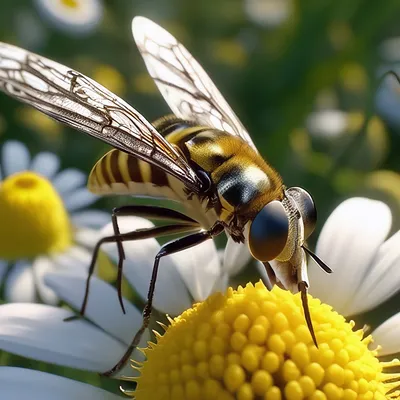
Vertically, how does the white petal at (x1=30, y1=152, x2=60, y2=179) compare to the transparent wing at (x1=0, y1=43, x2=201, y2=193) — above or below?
below

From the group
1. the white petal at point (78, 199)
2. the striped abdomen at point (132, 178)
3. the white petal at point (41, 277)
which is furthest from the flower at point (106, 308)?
the white petal at point (78, 199)

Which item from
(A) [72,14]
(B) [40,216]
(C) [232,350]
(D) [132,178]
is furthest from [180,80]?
(A) [72,14]

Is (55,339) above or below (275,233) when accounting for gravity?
below

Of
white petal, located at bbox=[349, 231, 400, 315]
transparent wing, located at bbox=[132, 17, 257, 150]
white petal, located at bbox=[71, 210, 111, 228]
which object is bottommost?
white petal, located at bbox=[71, 210, 111, 228]

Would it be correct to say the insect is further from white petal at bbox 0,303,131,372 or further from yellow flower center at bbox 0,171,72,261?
yellow flower center at bbox 0,171,72,261

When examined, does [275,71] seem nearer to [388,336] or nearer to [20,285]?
[20,285]

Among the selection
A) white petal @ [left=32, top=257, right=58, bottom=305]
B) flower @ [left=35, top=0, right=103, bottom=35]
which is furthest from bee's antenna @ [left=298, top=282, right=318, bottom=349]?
flower @ [left=35, top=0, right=103, bottom=35]

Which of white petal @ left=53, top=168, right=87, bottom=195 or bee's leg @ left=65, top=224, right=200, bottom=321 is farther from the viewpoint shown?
white petal @ left=53, top=168, right=87, bottom=195
